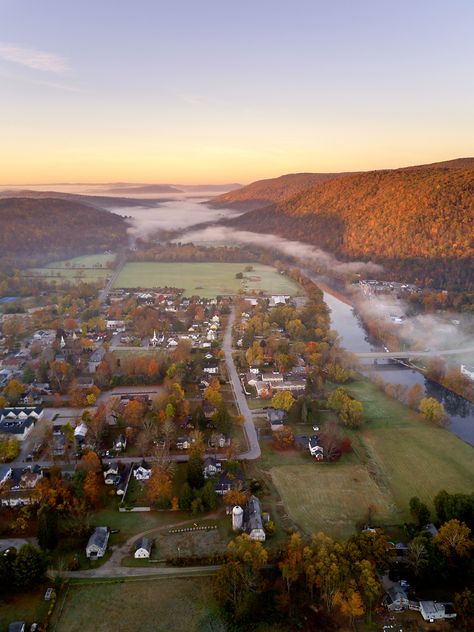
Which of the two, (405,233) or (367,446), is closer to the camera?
(367,446)

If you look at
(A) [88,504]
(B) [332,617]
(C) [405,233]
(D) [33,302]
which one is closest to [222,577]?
(B) [332,617]

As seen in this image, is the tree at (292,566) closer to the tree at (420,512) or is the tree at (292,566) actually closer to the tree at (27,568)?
the tree at (420,512)

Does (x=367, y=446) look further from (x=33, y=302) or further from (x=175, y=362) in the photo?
(x=33, y=302)

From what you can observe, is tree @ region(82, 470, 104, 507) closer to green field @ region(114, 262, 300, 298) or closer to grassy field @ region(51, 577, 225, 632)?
grassy field @ region(51, 577, 225, 632)

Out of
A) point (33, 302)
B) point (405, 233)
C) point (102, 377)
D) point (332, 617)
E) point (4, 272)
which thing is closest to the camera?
point (332, 617)

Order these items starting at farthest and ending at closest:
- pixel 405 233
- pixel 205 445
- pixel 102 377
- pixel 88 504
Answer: pixel 405 233 < pixel 102 377 < pixel 205 445 < pixel 88 504

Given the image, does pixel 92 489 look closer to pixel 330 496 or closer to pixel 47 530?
pixel 47 530

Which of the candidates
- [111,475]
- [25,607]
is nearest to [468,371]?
[111,475]

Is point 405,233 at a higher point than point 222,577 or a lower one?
higher

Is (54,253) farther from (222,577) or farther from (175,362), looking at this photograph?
(222,577)
